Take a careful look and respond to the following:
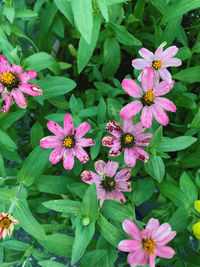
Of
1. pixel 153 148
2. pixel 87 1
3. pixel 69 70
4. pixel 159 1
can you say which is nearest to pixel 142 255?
pixel 153 148

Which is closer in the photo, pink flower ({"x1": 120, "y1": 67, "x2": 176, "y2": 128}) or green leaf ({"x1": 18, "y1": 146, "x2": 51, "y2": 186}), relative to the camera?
pink flower ({"x1": 120, "y1": 67, "x2": 176, "y2": 128})

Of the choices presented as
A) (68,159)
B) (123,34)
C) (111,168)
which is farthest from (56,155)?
(123,34)

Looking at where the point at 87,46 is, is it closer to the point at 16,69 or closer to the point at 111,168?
the point at 16,69

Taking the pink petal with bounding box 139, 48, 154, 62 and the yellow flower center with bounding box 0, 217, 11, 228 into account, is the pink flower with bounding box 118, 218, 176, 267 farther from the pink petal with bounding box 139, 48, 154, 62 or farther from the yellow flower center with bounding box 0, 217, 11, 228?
the pink petal with bounding box 139, 48, 154, 62

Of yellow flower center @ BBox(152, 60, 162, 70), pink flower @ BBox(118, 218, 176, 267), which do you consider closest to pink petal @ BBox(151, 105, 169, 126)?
yellow flower center @ BBox(152, 60, 162, 70)

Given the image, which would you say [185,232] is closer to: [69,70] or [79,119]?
[79,119]
